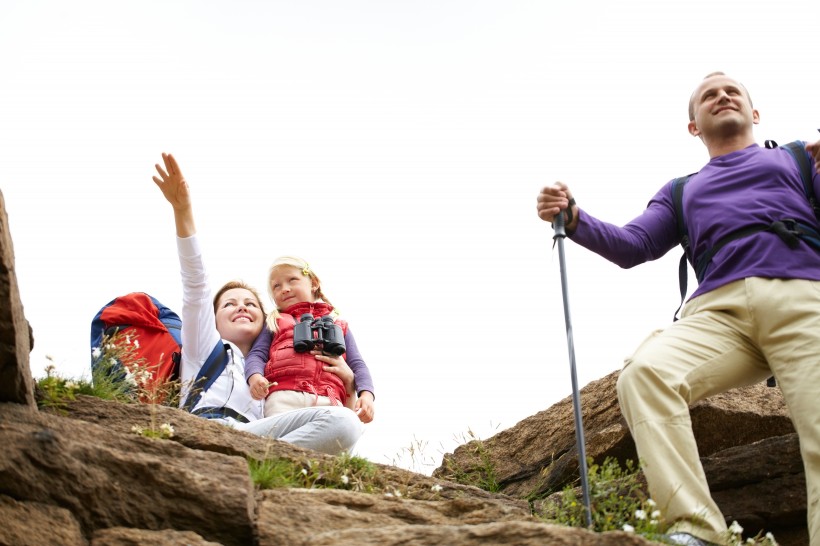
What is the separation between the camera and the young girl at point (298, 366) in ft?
24.2

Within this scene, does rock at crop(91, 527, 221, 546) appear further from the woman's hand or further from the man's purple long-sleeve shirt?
the woman's hand

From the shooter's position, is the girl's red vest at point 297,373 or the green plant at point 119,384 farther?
the girl's red vest at point 297,373

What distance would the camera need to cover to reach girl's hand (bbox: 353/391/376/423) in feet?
24.8

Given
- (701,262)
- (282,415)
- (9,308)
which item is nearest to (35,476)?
(9,308)

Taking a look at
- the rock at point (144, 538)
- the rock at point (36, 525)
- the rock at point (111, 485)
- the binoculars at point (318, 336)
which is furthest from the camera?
the binoculars at point (318, 336)

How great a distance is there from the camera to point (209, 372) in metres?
7.45

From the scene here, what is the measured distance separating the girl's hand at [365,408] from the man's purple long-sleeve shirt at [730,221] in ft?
6.97

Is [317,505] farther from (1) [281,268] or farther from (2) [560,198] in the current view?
(1) [281,268]

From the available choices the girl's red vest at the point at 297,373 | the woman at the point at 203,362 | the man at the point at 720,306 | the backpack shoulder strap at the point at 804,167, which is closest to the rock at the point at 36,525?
the woman at the point at 203,362

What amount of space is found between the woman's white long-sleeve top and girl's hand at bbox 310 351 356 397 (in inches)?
21.7

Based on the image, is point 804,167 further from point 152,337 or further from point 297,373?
point 152,337

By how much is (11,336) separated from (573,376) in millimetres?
2898

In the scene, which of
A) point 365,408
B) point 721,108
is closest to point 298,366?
point 365,408

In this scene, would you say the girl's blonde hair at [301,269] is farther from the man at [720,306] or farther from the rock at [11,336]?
the rock at [11,336]
